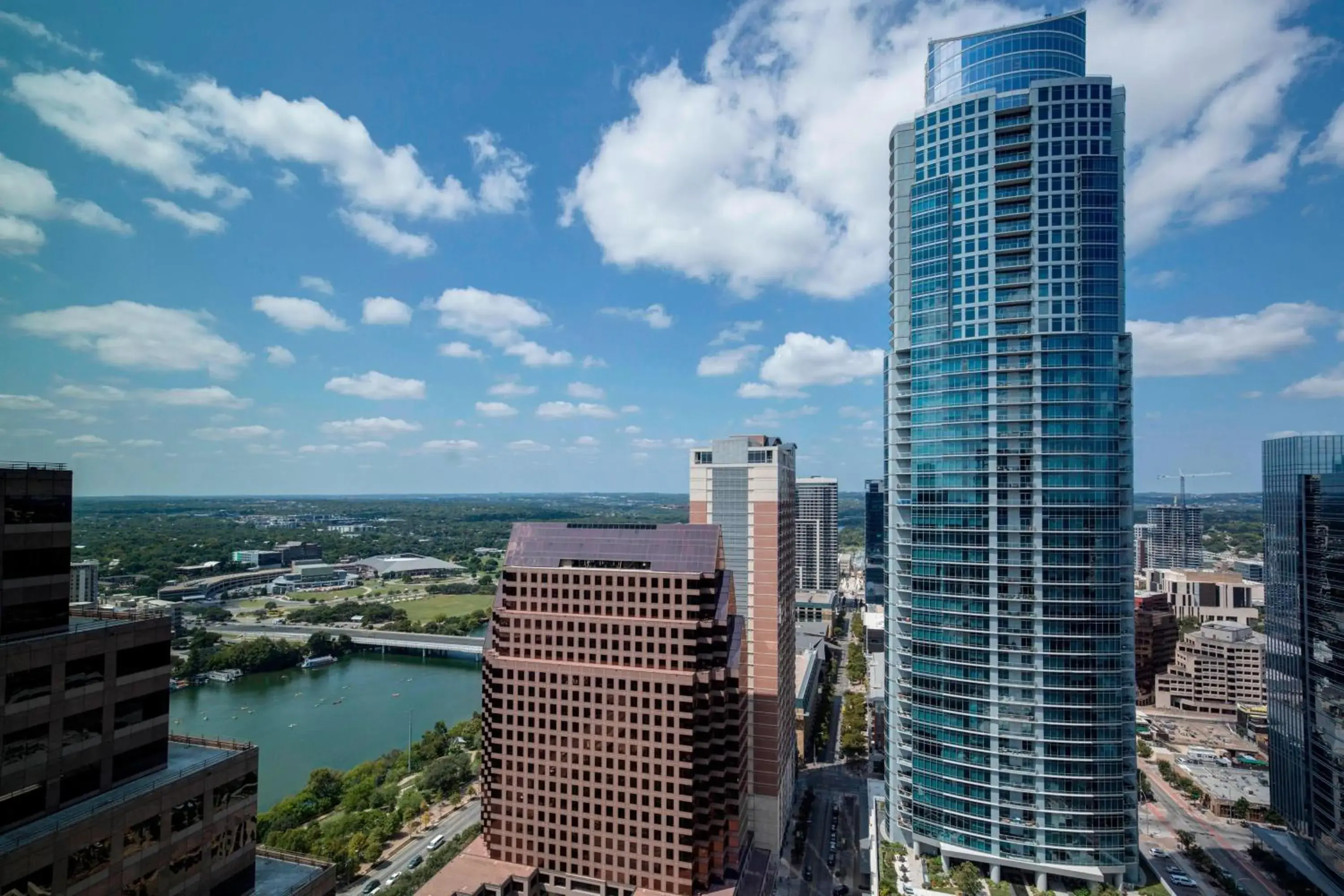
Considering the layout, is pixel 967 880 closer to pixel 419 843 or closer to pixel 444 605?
pixel 419 843

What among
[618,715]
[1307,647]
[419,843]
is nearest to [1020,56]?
[1307,647]

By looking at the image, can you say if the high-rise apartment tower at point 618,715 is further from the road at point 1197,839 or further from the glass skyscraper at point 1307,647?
the glass skyscraper at point 1307,647

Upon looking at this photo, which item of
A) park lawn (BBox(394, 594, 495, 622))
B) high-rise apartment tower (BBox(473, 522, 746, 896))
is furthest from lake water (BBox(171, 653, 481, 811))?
high-rise apartment tower (BBox(473, 522, 746, 896))

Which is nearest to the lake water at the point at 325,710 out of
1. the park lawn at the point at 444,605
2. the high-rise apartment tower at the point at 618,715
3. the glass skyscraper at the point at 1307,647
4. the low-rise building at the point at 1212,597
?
the park lawn at the point at 444,605

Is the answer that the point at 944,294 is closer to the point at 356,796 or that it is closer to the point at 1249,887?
the point at 1249,887

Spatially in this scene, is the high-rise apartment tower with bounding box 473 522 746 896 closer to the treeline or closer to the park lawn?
the treeline

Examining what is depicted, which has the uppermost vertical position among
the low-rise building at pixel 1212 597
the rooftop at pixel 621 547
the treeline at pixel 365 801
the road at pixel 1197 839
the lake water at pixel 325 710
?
the rooftop at pixel 621 547

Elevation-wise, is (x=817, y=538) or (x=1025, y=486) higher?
(x=1025, y=486)
